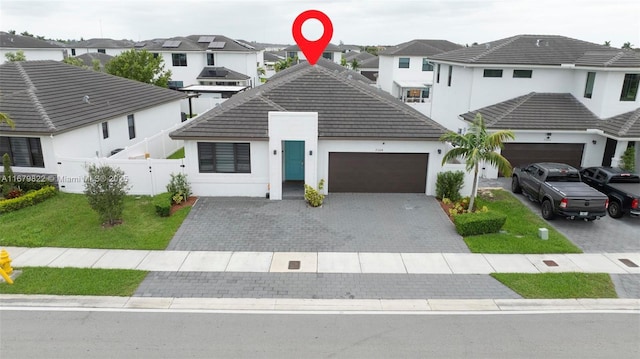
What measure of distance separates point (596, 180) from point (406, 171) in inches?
313

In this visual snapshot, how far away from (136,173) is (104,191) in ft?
11.8

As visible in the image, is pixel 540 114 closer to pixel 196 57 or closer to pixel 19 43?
pixel 196 57

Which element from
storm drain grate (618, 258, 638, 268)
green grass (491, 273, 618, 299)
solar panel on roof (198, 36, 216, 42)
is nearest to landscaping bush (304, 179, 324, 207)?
green grass (491, 273, 618, 299)

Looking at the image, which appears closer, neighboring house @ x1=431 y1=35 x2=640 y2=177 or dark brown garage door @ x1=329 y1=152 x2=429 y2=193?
dark brown garage door @ x1=329 y1=152 x2=429 y2=193

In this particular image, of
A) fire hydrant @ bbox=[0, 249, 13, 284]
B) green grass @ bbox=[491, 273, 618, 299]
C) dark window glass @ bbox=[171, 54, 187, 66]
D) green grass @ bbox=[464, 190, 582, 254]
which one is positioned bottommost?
green grass @ bbox=[491, 273, 618, 299]

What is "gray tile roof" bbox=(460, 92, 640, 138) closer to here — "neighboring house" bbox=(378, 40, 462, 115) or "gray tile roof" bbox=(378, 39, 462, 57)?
"neighboring house" bbox=(378, 40, 462, 115)

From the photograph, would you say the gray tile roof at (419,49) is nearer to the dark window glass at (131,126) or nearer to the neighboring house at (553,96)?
the neighboring house at (553,96)

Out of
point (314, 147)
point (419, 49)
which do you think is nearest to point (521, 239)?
point (314, 147)

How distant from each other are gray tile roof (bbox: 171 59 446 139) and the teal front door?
5.43ft

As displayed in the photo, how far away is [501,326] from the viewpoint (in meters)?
9.96

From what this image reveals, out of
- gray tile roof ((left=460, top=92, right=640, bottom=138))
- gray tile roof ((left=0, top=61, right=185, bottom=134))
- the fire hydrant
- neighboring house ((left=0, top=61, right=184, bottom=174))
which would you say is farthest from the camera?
gray tile roof ((left=460, top=92, right=640, bottom=138))

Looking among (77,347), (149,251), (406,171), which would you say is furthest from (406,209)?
(77,347)

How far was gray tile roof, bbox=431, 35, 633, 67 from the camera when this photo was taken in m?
23.2

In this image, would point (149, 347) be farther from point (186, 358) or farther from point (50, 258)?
point (50, 258)
